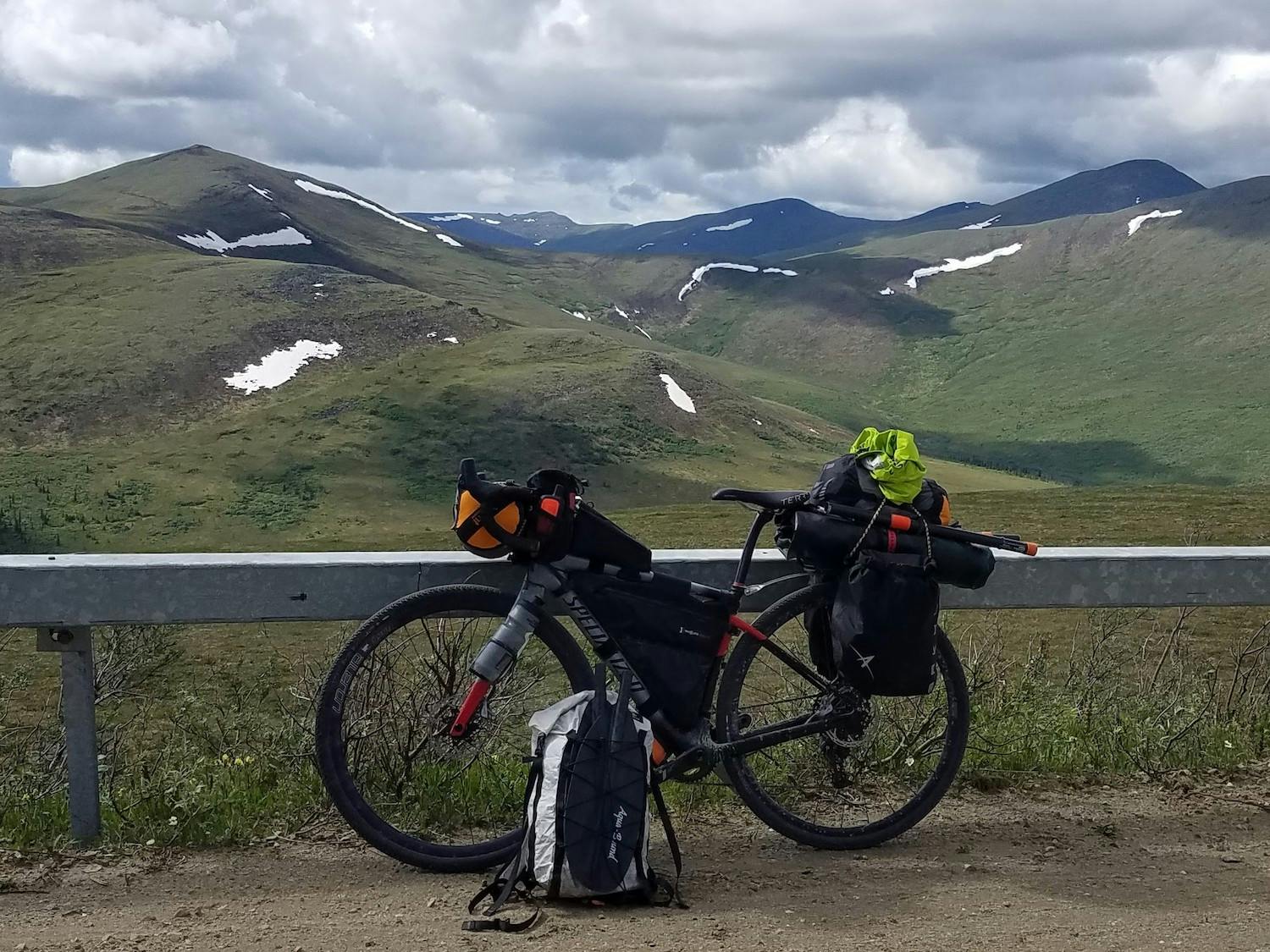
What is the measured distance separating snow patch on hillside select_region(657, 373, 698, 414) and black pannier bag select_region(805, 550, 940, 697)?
102457 mm

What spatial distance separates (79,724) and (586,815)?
2.00 metres

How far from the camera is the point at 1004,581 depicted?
522cm

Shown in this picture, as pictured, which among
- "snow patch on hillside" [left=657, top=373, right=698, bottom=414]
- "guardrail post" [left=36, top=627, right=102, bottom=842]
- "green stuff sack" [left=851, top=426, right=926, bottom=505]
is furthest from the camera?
"snow patch on hillside" [left=657, top=373, right=698, bottom=414]

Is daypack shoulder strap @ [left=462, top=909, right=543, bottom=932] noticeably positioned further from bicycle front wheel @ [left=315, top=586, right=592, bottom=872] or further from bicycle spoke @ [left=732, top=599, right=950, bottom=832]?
bicycle spoke @ [left=732, top=599, right=950, bottom=832]

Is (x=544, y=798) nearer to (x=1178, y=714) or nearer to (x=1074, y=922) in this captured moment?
(x=1074, y=922)

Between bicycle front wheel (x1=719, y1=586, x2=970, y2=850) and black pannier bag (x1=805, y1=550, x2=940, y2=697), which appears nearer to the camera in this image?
black pannier bag (x1=805, y1=550, x2=940, y2=697)

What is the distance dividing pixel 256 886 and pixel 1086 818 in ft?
11.1

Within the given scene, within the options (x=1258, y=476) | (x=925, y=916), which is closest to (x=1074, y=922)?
(x=925, y=916)

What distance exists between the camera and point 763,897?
4.25 m

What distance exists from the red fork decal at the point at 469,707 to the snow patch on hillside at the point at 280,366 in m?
102

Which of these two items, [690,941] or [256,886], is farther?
[256,886]

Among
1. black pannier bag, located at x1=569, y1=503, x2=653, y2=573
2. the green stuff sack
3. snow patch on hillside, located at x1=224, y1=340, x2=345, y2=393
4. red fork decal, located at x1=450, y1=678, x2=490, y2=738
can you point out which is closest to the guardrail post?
red fork decal, located at x1=450, y1=678, x2=490, y2=738

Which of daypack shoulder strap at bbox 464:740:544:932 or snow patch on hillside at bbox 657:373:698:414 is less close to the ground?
snow patch on hillside at bbox 657:373:698:414

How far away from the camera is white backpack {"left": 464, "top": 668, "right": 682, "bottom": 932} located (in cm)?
401
